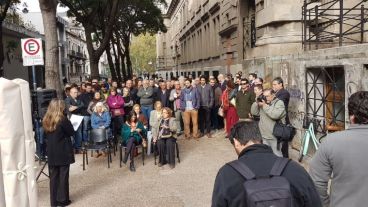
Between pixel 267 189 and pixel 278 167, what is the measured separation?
20 cm

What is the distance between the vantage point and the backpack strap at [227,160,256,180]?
95.6 inches

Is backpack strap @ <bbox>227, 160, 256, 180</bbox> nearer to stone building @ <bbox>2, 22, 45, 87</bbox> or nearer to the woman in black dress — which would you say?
the woman in black dress

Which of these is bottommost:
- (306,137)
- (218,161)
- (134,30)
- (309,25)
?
(218,161)

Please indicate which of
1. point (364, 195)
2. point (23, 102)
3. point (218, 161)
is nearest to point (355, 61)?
point (218, 161)

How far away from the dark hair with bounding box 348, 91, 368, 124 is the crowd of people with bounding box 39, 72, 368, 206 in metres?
0.74

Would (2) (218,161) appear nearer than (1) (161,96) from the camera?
Yes

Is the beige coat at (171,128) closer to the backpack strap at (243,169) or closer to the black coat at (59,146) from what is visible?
the black coat at (59,146)

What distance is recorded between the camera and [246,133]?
2.74 meters

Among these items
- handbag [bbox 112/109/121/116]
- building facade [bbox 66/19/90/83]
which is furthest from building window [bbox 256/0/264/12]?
building facade [bbox 66/19/90/83]

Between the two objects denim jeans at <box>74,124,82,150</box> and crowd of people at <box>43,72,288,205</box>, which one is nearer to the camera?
crowd of people at <box>43,72,288,205</box>

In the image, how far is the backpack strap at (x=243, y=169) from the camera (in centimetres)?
243

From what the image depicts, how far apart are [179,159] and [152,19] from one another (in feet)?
91.9

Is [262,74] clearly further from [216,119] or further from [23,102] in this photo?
[23,102]

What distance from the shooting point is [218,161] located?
930 cm
